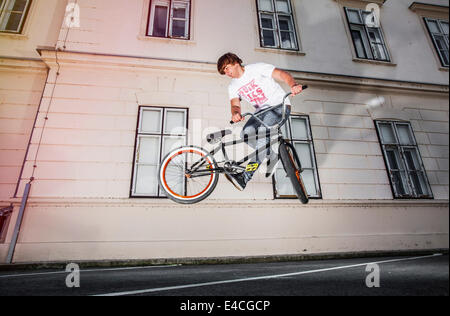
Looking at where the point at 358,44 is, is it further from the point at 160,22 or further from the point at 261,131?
the point at 160,22

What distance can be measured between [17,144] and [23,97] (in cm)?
107

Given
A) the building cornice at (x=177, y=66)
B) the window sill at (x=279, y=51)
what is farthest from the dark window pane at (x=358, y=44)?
the window sill at (x=279, y=51)

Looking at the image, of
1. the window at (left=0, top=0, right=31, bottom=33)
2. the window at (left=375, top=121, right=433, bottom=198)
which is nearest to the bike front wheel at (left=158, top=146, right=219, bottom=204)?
the window at (left=375, top=121, right=433, bottom=198)

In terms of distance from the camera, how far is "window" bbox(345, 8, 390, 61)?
6004 mm

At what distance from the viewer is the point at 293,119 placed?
4.98 metres

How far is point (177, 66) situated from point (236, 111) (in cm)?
251

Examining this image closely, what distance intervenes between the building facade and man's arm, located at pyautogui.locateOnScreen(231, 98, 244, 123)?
138cm

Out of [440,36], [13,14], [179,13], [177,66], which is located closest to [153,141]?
[177,66]

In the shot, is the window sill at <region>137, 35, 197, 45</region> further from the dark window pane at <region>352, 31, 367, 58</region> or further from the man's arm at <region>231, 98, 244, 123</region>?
the dark window pane at <region>352, 31, 367, 58</region>

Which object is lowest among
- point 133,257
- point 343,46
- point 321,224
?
point 133,257
